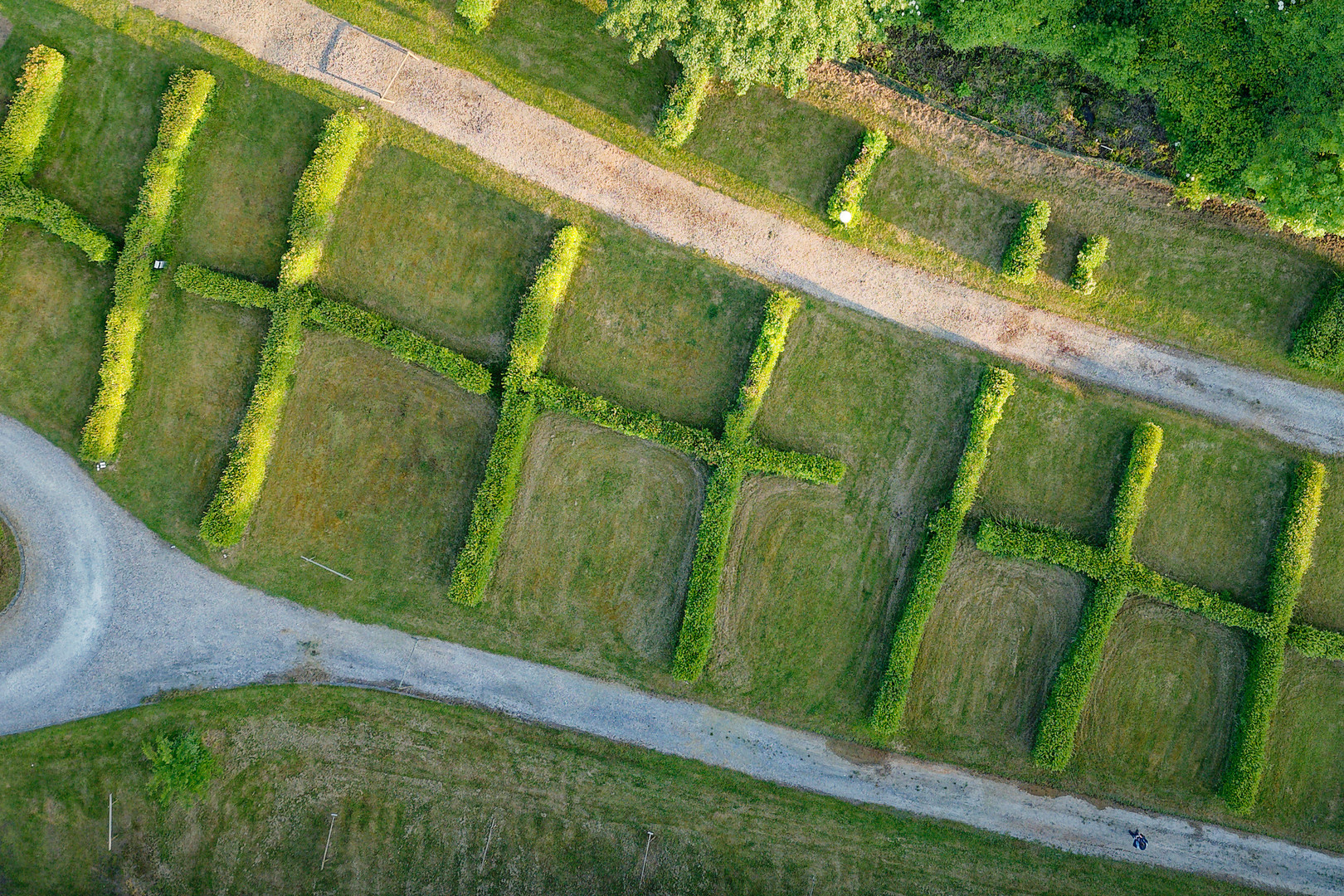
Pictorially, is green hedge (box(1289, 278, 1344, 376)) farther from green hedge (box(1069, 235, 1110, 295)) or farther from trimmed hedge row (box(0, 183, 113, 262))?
trimmed hedge row (box(0, 183, 113, 262))

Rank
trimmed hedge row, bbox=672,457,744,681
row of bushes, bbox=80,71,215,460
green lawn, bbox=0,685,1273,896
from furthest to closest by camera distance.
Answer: green lawn, bbox=0,685,1273,896 → trimmed hedge row, bbox=672,457,744,681 → row of bushes, bbox=80,71,215,460

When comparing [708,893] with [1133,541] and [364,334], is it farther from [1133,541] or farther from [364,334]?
[364,334]

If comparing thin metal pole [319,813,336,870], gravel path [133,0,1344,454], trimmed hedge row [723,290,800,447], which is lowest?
thin metal pole [319,813,336,870]

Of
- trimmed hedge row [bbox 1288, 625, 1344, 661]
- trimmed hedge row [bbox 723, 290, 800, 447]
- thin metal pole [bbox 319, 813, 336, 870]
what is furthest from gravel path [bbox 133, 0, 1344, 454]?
thin metal pole [bbox 319, 813, 336, 870]

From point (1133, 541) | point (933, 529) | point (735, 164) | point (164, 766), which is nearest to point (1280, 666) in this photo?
point (1133, 541)

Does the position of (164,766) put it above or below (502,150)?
below

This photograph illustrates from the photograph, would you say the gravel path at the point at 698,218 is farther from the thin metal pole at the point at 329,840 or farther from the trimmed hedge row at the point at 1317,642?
the thin metal pole at the point at 329,840
